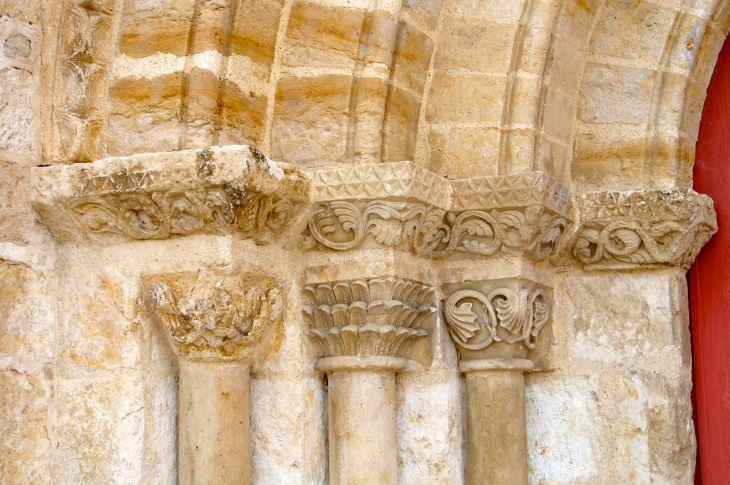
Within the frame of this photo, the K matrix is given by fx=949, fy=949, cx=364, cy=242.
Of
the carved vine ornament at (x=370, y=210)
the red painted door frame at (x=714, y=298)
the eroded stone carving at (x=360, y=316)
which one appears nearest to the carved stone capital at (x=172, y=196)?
the carved vine ornament at (x=370, y=210)

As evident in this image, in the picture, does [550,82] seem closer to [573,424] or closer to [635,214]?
[635,214]

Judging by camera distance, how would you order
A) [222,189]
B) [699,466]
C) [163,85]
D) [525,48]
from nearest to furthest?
[222,189], [163,85], [525,48], [699,466]

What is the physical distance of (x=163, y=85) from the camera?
7.50 feet

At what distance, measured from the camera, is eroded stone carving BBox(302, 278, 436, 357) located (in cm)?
239

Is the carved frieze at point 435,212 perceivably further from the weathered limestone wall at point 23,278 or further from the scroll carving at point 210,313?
the weathered limestone wall at point 23,278

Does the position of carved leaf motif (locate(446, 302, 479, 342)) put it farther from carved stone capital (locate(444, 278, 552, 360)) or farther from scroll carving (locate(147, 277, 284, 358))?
scroll carving (locate(147, 277, 284, 358))

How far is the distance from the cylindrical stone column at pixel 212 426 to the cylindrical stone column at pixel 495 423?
62 centimetres

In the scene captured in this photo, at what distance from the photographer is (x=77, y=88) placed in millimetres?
2346

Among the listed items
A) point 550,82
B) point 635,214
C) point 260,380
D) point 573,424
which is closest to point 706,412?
point 573,424

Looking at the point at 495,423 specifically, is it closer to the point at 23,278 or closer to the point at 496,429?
the point at 496,429

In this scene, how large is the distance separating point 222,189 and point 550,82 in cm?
99

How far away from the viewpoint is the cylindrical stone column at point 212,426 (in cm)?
225

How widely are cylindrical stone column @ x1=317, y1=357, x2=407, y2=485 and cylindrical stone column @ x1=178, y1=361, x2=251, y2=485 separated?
0.23 m

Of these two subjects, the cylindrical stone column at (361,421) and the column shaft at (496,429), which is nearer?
the cylindrical stone column at (361,421)
